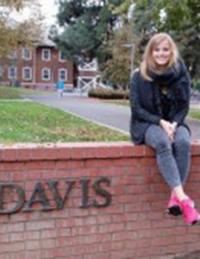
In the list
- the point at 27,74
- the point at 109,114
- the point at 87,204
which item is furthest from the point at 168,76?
the point at 27,74

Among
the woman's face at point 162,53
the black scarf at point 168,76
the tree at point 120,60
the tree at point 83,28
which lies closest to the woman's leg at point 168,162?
the black scarf at point 168,76

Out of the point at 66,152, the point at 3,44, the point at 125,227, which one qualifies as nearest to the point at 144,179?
the point at 125,227

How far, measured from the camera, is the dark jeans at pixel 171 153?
4.61 meters

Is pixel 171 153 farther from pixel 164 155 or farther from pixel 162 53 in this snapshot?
pixel 162 53

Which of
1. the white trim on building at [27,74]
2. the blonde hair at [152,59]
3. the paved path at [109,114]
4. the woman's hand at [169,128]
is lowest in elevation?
the white trim on building at [27,74]

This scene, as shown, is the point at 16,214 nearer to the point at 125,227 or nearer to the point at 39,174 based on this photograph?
the point at 39,174

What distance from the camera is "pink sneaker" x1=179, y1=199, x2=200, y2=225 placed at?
14.1ft

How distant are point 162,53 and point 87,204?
1414mm

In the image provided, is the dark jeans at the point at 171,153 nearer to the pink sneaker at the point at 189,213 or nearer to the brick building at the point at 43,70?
the pink sneaker at the point at 189,213

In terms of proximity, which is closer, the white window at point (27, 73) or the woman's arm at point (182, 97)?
the woman's arm at point (182, 97)

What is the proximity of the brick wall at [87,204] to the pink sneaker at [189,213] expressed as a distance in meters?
0.65

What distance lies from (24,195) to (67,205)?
39 cm

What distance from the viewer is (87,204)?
190 inches

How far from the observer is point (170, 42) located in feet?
15.9
